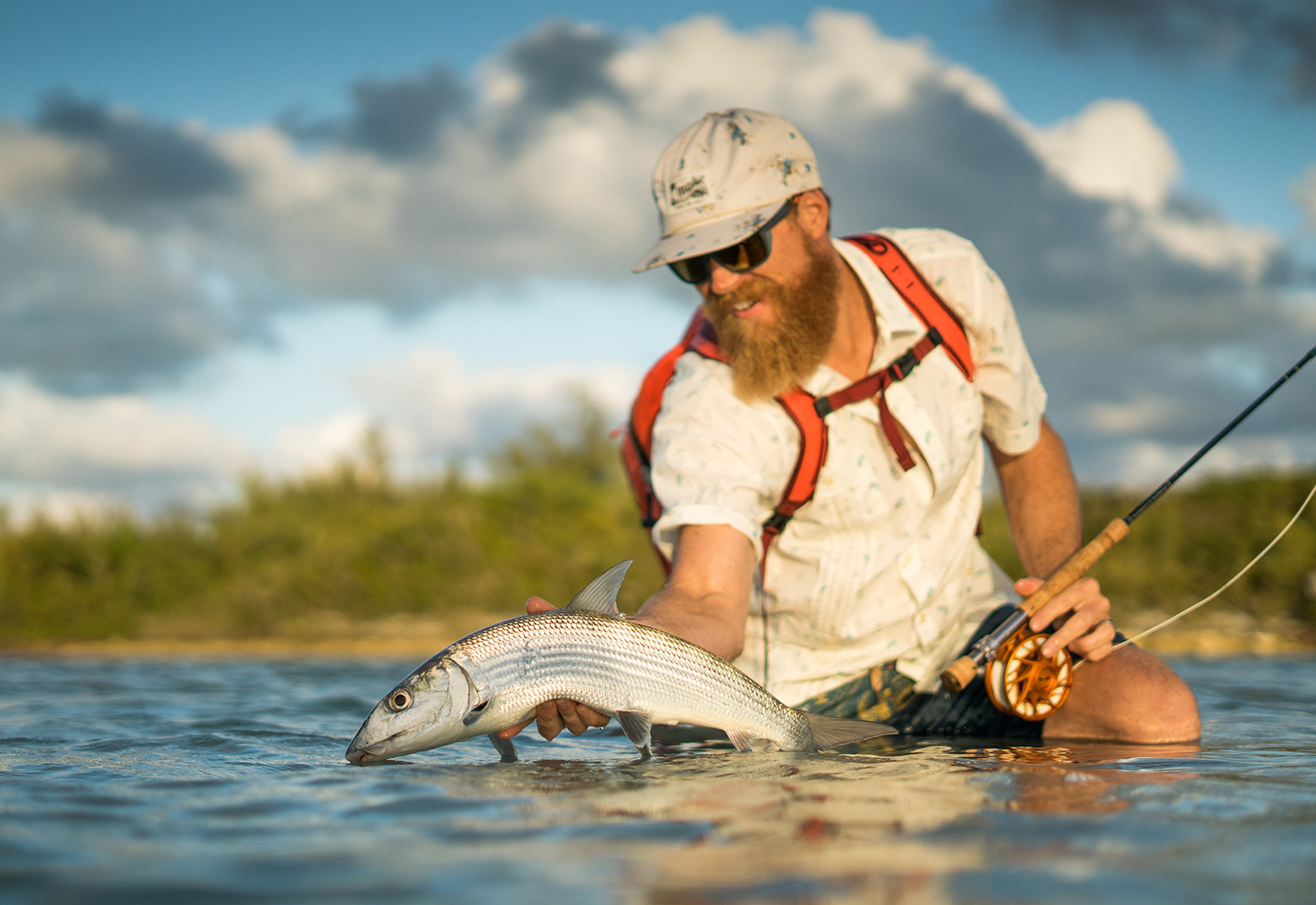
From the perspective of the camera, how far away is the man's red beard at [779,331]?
13.4 feet

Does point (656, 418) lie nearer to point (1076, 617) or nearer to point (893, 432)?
point (893, 432)

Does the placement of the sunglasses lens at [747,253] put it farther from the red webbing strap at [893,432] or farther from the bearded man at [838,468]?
the red webbing strap at [893,432]

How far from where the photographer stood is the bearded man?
404 cm

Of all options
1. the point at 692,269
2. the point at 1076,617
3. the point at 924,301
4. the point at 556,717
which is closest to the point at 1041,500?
the point at 1076,617

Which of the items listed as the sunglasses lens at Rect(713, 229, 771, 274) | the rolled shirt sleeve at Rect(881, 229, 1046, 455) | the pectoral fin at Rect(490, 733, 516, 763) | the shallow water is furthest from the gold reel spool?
the pectoral fin at Rect(490, 733, 516, 763)

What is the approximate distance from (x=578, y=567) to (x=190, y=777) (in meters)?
11.2

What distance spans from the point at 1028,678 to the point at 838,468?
3.30 feet

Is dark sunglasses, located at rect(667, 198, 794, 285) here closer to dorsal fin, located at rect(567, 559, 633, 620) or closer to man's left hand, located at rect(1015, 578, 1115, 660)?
dorsal fin, located at rect(567, 559, 633, 620)

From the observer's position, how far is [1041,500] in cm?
486

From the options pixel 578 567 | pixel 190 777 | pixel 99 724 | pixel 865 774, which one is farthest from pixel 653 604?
pixel 578 567

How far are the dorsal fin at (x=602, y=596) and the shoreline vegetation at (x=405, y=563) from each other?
9.08 m

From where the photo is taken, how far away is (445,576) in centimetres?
1489

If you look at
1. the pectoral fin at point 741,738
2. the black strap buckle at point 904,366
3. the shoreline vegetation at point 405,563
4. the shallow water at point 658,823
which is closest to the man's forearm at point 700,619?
the pectoral fin at point 741,738

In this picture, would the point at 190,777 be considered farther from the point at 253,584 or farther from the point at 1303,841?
the point at 253,584
